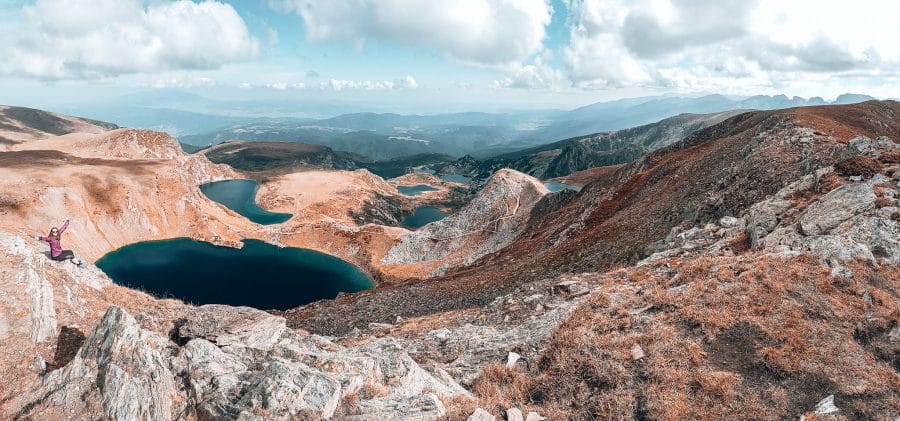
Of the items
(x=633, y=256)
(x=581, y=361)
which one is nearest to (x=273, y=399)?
(x=581, y=361)

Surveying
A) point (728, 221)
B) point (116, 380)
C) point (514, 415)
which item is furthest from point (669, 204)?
point (116, 380)

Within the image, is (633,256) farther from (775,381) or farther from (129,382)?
(129,382)

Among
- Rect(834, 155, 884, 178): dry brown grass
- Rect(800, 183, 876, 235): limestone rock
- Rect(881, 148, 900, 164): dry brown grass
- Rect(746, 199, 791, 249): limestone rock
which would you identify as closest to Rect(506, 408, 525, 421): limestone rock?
Rect(746, 199, 791, 249): limestone rock

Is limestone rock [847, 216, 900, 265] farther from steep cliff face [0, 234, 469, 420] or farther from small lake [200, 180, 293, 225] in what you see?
small lake [200, 180, 293, 225]

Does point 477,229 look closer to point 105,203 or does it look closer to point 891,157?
point 891,157

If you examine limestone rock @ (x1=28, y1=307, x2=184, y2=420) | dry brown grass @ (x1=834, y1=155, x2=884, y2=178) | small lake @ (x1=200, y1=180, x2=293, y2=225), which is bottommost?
small lake @ (x1=200, y1=180, x2=293, y2=225)

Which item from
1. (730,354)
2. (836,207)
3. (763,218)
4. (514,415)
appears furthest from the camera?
(763,218)

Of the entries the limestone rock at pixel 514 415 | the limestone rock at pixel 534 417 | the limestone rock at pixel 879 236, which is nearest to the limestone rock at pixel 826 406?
the limestone rock at pixel 534 417
